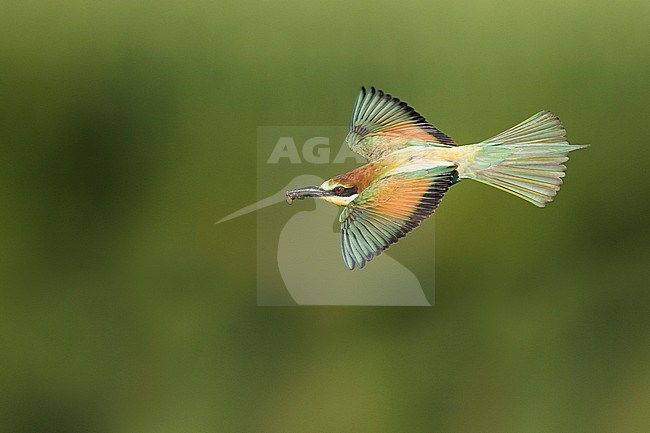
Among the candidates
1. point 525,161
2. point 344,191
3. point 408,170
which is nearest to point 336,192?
point 344,191

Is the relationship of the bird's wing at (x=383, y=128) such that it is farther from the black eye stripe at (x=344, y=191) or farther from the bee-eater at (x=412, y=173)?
the black eye stripe at (x=344, y=191)

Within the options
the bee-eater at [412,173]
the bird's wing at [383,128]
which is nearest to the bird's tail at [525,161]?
the bee-eater at [412,173]

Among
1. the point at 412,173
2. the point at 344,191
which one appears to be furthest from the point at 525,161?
the point at 344,191

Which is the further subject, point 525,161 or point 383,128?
point 383,128

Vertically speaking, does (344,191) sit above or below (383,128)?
below

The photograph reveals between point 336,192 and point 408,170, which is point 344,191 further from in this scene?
point 408,170

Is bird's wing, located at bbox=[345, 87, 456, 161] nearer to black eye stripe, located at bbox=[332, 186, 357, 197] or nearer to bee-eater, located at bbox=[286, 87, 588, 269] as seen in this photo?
bee-eater, located at bbox=[286, 87, 588, 269]
